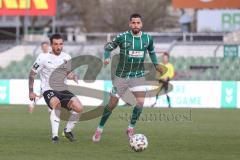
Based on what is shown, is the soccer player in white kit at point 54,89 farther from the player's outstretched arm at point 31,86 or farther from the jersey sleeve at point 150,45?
the jersey sleeve at point 150,45

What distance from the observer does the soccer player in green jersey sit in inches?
566

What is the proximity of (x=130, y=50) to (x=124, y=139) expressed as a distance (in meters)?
1.88

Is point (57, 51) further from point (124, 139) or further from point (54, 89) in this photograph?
point (124, 139)

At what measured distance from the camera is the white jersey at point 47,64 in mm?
14406

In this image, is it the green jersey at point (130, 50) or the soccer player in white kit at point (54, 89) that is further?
the green jersey at point (130, 50)

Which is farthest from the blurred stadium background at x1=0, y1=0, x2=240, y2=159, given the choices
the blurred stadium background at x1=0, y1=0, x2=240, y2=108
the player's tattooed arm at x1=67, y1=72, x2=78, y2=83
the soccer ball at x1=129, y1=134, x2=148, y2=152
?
the player's tattooed arm at x1=67, y1=72, x2=78, y2=83

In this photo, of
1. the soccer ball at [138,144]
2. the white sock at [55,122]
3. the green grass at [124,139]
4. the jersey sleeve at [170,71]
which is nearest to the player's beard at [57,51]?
the white sock at [55,122]

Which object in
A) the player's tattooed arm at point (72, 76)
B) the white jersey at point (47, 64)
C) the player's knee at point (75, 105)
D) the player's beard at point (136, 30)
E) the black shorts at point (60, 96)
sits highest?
the player's beard at point (136, 30)

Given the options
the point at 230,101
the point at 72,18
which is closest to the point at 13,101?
the point at 230,101

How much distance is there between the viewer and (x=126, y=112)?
24281mm

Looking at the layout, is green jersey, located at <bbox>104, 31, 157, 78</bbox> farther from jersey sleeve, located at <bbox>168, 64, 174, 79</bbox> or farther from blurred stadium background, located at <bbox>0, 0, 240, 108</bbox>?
blurred stadium background, located at <bbox>0, 0, 240, 108</bbox>

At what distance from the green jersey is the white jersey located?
881 mm

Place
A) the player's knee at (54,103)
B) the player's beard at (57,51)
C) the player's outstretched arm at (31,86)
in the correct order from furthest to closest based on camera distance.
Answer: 1. the player's beard at (57,51)
2. the player's knee at (54,103)
3. the player's outstretched arm at (31,86)

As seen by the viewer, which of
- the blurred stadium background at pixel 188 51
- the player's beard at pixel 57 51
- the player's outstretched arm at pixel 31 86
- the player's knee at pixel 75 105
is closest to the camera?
the player's outstretched arm at pixel 31 86
